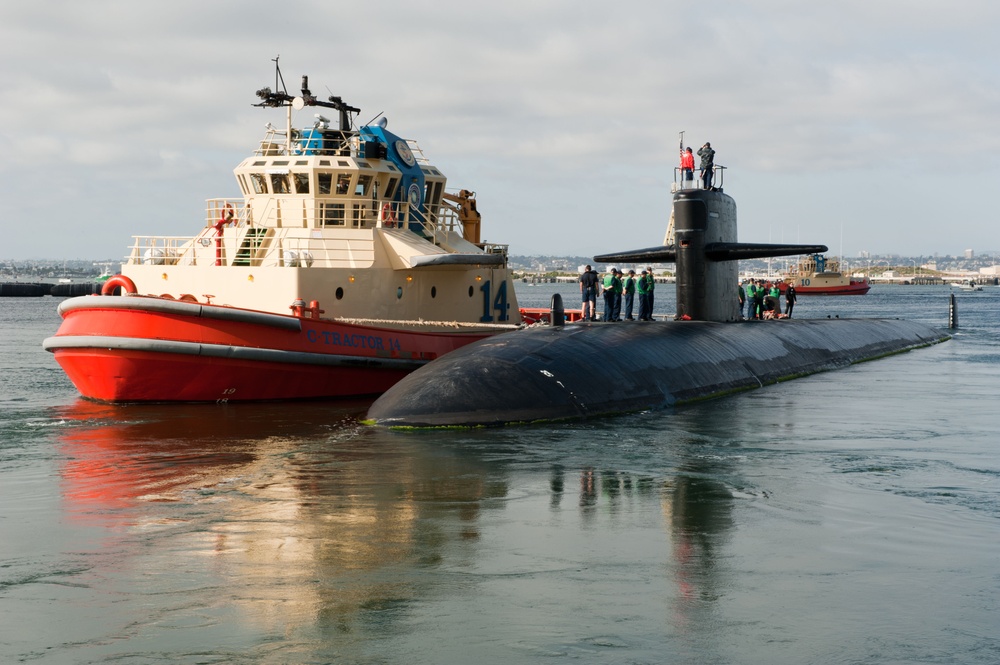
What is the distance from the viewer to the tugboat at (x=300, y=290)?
61.7 feet

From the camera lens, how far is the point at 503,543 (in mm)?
9289

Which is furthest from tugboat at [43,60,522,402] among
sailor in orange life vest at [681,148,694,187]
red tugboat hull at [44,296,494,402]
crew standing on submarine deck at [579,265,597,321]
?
sailor in orange life vest at [681,148,694,187]

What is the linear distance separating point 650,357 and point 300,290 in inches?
A: 268

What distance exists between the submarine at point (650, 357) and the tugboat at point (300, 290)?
2.82 m

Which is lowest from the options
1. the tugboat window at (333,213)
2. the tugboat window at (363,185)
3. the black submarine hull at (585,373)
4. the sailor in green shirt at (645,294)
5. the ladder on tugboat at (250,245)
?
the black submarine hull at (585,373)

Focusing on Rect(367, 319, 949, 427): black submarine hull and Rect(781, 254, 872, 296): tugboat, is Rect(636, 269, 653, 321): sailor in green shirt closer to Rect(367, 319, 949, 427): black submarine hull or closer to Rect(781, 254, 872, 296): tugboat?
Rect(367, 319, 949, 427): black submarine hull

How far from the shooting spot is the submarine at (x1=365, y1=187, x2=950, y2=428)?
52.6 feet

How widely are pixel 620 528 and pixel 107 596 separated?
4466mm

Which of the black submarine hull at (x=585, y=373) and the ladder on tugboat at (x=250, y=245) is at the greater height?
the ladder on tugboat at (x=250, y=245)

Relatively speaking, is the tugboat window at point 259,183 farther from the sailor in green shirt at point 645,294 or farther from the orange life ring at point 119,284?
the sailor in green shirt at point 645,294

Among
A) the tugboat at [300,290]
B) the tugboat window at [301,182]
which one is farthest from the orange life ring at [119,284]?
the tugboat window at [301,182]

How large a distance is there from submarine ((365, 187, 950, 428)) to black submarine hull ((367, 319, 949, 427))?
2 cm

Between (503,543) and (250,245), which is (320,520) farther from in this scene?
(250,245)

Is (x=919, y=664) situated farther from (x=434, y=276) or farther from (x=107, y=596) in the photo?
(x=434, y=276)
